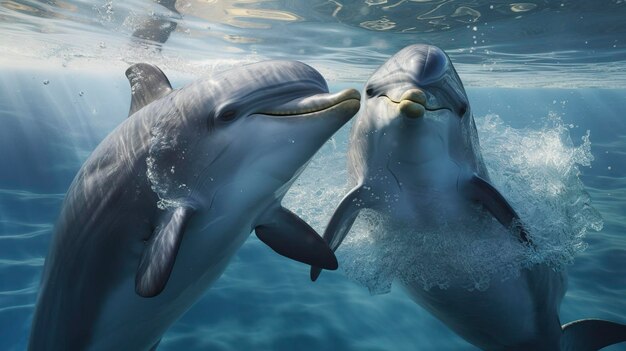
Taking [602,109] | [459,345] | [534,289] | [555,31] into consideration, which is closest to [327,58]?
[555,31]

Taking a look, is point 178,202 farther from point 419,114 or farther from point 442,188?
point 442,188

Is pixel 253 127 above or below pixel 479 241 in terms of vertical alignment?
above

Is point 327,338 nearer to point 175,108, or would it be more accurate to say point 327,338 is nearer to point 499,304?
point 499,304

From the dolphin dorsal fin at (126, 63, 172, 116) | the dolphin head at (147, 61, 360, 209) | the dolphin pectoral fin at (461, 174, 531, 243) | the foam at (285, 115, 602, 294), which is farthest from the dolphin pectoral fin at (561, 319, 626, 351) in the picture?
the dolphin dorsal fin at (126, 63, 172, 116)

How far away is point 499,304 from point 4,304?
25.5 feet

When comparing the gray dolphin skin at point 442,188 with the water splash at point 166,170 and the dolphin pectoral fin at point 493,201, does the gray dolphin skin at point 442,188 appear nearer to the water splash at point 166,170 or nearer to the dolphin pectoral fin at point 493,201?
the dolphin pectoral fin at point 493,201

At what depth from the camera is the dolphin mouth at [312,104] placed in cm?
249

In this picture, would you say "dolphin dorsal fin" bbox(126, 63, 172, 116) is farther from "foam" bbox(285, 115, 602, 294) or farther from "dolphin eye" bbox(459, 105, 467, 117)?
"dolphin eye" bbox(459, 105, 467, 117)

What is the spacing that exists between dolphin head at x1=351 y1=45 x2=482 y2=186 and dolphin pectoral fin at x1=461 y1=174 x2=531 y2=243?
0.17m

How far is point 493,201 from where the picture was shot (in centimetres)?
375

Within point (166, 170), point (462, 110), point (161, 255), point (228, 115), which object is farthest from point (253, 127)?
point (462, 110)

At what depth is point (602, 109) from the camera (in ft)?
254

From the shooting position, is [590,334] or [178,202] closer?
[178,202]

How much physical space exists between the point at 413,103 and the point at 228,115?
1241mm
